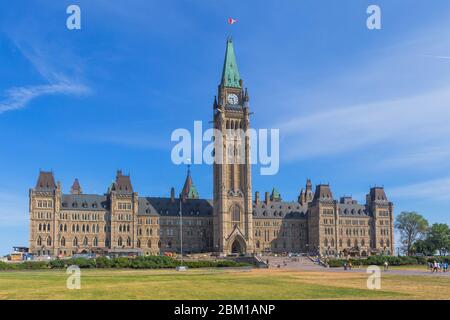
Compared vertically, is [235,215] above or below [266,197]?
below

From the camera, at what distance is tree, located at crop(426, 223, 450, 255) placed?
149m

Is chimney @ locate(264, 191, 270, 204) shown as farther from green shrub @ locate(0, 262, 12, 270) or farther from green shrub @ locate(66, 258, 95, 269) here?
green shrub @ locate(0, 262, 12, 270)

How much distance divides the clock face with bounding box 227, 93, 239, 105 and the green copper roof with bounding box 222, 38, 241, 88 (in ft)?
9.23

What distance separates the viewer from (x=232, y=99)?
17350 cm

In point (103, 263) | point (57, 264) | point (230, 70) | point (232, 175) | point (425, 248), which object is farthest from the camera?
point (230, 70)

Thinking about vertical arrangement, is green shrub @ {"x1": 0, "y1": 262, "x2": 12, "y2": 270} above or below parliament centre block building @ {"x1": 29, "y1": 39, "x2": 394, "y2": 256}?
below

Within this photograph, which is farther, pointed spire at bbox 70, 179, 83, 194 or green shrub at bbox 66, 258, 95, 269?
pointed spire at bbox 70, 179, 83, 194

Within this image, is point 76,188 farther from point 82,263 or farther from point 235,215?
point 82,263

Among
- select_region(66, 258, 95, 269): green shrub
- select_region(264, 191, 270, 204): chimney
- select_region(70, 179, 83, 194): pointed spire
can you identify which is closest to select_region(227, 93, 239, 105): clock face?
select_region(264, 191, 270, 204): chimney

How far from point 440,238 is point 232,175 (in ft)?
187

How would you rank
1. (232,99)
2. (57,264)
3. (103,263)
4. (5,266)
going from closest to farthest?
(5,266) < (103,263) < (57,264) < (232,99)

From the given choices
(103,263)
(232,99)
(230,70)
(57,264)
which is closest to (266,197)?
(232,99)
